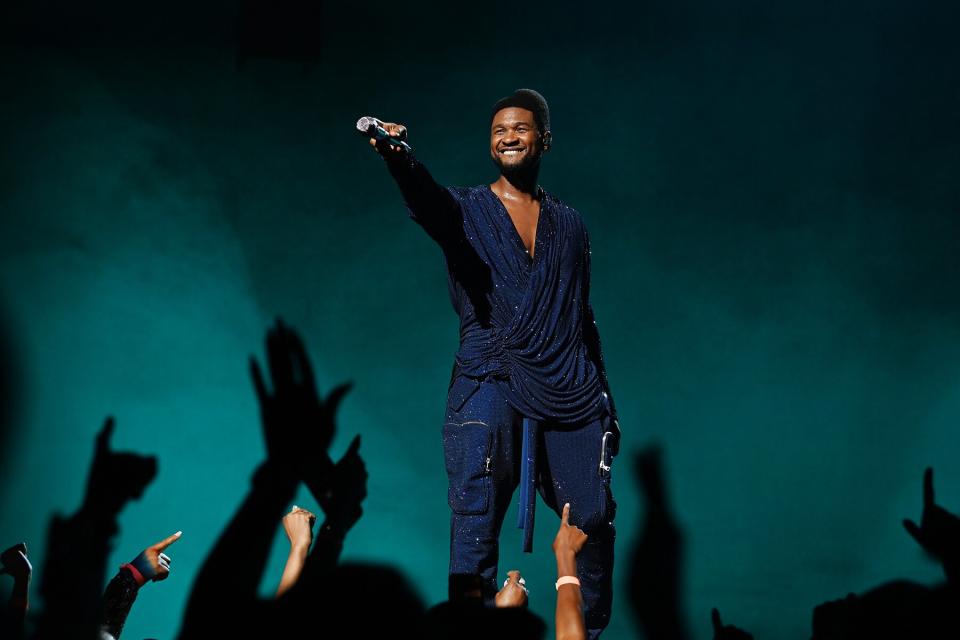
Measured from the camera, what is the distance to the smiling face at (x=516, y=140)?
11.7 ft

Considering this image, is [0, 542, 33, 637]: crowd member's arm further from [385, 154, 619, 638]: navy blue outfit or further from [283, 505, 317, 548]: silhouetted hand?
[385, 154, 619, 638]: navy blue outfit

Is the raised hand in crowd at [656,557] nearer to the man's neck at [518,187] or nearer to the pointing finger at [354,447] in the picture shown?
the pointing finger at [354,447]

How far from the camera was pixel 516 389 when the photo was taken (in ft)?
11.2

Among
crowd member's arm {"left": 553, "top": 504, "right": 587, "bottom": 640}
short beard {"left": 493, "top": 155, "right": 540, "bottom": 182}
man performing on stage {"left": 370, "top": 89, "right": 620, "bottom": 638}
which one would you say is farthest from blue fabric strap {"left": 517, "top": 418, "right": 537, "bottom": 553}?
short beard {"left": 493, "top": 155, "right": 540, "bottom": 182}

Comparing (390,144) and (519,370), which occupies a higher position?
(390,144)

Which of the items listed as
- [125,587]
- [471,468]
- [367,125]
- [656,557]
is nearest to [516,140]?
[367,125]

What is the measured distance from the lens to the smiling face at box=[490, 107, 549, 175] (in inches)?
140

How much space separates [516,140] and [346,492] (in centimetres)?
202

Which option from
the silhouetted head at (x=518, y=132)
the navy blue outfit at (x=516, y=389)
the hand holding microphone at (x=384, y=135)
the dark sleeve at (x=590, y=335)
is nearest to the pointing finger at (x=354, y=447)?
the navy blue outfit at (x=516, y=389)

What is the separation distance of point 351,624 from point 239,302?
273 cm

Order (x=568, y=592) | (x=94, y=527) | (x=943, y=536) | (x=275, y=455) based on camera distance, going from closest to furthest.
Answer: (x=568, y=592) < (x=943, y=536) < (x=94, y=527) < (x=275, y=455)

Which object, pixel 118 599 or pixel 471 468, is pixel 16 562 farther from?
pixel 471 468

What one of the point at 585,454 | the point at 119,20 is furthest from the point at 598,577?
the point at 119,20

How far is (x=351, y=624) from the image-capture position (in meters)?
2.47
